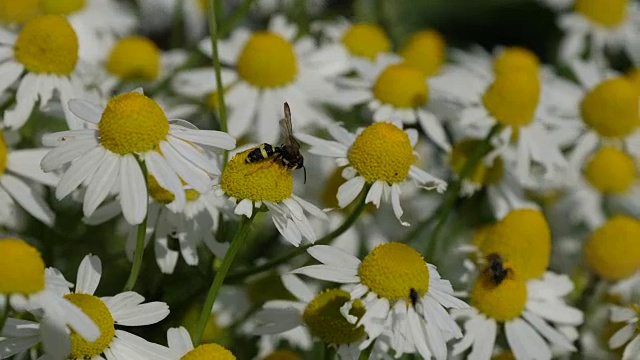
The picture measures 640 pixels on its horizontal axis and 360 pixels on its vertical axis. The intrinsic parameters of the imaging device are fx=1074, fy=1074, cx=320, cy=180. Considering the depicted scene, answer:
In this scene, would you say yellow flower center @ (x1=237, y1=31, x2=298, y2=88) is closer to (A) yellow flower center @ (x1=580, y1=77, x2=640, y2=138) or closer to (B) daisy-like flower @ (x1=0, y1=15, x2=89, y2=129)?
(B) daisy-like flower @ (x1=0, y1=15, x2=89, y2=129)

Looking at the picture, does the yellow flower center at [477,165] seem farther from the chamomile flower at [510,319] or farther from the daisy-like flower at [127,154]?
the daisy-like flower at [127,154]

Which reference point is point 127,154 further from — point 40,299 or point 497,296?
point 497,296

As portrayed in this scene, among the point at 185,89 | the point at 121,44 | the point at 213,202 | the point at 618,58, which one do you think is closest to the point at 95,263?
the point at 213,202

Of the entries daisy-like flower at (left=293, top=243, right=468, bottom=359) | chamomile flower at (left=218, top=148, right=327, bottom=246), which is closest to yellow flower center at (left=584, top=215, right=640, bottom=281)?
daisy-like flower at (left=293, top=243, right=468, bottom=359)

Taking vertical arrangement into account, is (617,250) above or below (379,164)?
below

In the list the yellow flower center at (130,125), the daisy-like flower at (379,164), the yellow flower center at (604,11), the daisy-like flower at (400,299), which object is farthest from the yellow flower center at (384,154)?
the yellow flower center at (604,11)

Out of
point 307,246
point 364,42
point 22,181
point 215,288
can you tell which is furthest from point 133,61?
point 215,288
